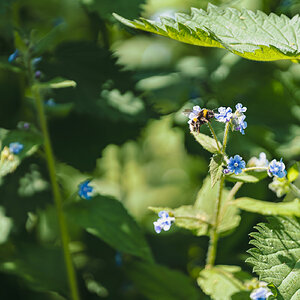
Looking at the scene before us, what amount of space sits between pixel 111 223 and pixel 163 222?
1.34 ft

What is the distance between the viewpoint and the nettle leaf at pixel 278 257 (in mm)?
1162

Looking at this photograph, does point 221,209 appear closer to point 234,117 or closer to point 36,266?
point 234,117

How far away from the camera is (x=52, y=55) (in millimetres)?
2066

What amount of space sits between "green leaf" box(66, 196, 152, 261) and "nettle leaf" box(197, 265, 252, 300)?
0.84 feet

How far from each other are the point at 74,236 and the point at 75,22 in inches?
48.6

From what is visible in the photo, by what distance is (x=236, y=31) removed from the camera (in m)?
1.34

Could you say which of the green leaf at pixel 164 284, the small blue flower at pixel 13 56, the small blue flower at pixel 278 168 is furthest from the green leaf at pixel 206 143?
the small blue flower at pixel 13 56

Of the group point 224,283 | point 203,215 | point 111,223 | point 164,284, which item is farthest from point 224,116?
point 164,284

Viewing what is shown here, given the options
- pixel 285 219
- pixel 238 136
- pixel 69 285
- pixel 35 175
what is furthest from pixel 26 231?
pixel 285 219

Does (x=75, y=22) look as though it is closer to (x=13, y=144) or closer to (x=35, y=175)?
(x=35, y=175)

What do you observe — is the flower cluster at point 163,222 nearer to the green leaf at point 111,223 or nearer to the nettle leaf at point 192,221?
the nettle leaf at point 192,221

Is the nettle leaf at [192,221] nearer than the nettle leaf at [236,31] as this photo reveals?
No

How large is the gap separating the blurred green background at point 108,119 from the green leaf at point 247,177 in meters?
0.52

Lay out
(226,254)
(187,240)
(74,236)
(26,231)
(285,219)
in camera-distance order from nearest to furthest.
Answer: (285,219), (226,254), (26,231), (187,240), (74,236)
